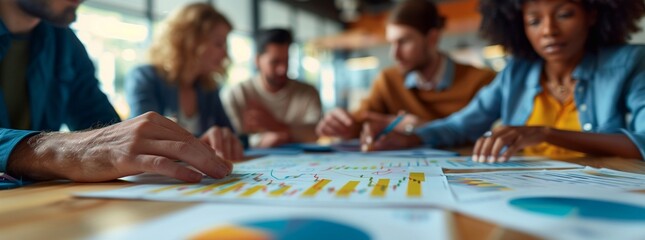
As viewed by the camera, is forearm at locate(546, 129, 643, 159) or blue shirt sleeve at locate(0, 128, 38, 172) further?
forearm at locate(546, 129, 643, 159)

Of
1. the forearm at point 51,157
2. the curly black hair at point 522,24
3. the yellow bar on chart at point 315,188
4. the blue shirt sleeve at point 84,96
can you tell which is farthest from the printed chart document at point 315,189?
the curly black hair at point 522,24

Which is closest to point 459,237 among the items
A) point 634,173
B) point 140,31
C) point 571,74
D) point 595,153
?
point 634,173

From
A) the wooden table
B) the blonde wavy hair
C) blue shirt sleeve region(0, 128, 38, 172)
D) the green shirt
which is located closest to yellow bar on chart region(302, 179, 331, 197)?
the wooden table

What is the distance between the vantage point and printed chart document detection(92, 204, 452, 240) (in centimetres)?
27

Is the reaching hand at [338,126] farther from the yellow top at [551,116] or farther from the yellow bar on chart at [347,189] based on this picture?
the yellow bar on chart at [347,189]

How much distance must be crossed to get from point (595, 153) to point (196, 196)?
763 mm

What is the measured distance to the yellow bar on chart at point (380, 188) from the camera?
399 mm

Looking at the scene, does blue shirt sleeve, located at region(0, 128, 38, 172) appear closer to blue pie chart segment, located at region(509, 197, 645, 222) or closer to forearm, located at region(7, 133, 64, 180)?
forearm, located at region(7, 133, 64, 180)

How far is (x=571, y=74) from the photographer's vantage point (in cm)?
100

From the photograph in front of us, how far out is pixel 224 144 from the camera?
878 millimetres

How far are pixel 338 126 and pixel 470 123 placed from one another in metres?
0.40

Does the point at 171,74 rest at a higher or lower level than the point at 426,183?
higher

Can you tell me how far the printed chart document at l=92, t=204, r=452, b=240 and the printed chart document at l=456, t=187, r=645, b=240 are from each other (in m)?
0.04

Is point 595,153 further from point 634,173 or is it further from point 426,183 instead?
point 426,183
